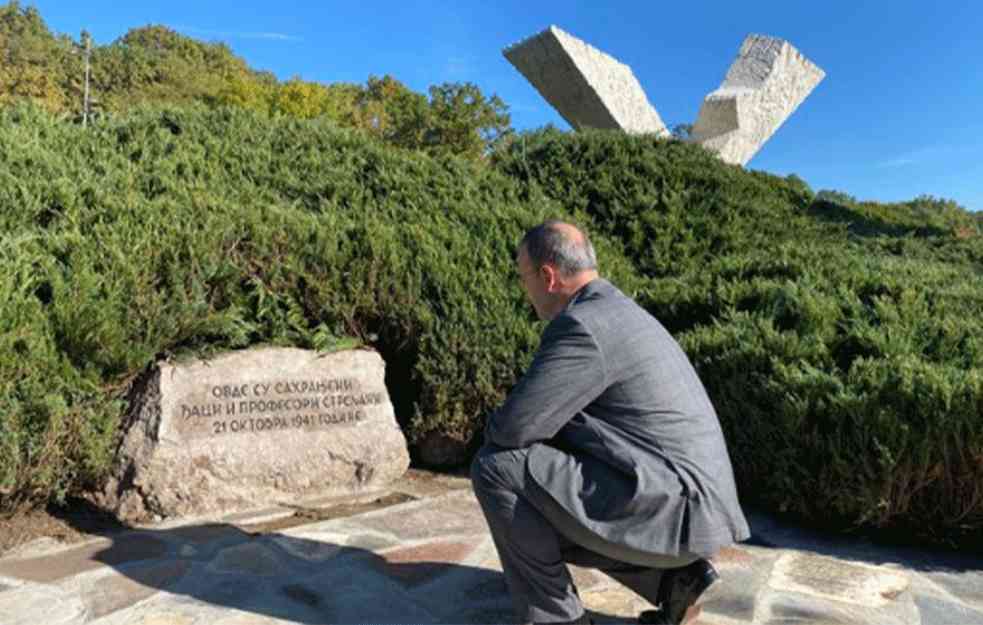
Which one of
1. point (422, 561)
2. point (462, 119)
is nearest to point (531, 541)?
point (422, 561)

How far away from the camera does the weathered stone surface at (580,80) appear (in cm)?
1247

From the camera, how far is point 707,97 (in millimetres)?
14156

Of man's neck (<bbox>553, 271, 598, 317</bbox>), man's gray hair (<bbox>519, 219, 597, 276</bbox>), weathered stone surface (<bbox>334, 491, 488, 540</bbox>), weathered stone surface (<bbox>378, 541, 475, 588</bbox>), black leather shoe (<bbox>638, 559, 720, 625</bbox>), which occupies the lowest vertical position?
weathered stone surface (<bbox>378, 541, 475, 588</bbox>)

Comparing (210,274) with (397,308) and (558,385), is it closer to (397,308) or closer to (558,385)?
(397,308)

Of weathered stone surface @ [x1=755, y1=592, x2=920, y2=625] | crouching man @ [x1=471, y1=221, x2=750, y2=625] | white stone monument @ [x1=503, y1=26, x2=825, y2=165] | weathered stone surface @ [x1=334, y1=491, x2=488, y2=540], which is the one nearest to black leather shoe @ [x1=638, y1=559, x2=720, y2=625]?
crouching man @ [x1=471, y1=221, x2=750, y2=625]

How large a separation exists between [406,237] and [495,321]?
0.86m

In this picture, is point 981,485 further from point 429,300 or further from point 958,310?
point 429,300

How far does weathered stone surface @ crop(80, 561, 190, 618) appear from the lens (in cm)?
274

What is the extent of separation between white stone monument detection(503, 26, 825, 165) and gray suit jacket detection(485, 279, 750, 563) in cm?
1082

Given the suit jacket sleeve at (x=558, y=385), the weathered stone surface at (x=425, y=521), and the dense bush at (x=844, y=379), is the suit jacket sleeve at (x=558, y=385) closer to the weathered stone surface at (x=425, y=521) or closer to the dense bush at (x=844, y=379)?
the weathered stone surface at (x=425, y=521)

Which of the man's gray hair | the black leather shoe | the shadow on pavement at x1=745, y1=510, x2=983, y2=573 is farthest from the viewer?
the shadow on pavement at x1=745, y1=510, x2=983, y2=573

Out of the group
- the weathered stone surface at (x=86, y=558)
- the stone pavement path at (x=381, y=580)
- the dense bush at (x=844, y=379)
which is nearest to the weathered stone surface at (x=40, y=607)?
the stone pavement path at (x=381, y=580)

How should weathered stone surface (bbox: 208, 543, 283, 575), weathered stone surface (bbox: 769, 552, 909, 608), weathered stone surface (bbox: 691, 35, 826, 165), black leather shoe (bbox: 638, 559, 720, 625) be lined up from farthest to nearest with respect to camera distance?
weathered stone surface (bbox: 691, 35, 826, 165) → weathered stone surface (bbox: 208, 543, 283, 575) → weathered stone surface (bbox: 769, 552, 909, 608) → black leather shoe (bbox: 638, 559, 720, 625)

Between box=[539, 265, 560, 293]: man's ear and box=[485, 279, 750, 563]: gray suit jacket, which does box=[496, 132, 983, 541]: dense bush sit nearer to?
box=[485, 279, 750, 563]: gray suit jacket
